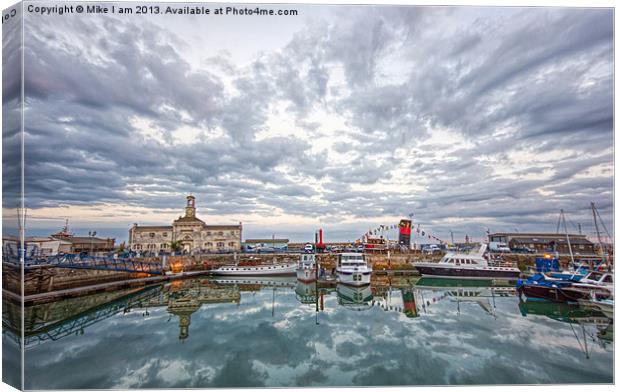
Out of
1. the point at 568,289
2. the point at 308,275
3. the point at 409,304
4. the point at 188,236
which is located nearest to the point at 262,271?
the point at 308,275

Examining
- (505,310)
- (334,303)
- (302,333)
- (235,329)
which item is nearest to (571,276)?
(505,310)

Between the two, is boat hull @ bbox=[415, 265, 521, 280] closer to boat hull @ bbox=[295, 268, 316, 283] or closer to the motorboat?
the motorboat

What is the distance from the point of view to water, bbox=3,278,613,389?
21.3 feet

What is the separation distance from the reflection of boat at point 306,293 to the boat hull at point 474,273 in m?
12.7

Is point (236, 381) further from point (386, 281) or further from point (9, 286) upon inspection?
point (386, 281)

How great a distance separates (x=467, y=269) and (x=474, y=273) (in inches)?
26.4

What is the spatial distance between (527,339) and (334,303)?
8271 millimetres

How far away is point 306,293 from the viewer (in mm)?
18328

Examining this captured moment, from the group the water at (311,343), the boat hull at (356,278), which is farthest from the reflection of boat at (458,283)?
the water at (311,343)

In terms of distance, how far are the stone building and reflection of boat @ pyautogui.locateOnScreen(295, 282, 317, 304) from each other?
2194cm

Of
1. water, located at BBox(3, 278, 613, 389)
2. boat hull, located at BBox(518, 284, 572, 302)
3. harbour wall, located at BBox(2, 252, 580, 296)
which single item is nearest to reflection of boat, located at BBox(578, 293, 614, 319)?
water, located at BBox(3, 278, 613, 389)

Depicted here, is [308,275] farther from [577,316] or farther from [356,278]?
[577,316]

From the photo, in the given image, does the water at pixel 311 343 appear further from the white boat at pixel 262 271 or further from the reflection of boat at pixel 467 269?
the white boat at pixel 262 271

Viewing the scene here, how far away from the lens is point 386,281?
76.7 feet
